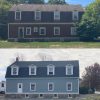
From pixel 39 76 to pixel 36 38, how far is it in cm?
3216

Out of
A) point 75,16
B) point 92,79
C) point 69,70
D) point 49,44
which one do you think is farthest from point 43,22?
point 92,79

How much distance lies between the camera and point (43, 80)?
60500mm

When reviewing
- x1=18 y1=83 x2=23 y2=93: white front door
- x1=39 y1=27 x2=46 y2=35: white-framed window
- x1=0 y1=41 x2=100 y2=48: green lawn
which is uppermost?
x1=39 y1=27 x2=46 y2=35: white-framed window

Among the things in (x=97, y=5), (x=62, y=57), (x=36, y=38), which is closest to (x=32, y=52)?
(x=62, y=57)

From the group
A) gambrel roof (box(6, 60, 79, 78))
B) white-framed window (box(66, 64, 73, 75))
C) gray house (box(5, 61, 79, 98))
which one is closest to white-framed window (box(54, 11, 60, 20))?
gambrel roof (box(6, 60, 79, 78))

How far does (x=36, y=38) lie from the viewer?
92.6m

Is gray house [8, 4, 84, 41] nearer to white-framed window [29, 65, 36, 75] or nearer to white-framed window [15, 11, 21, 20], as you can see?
white-framed window [15, 11, 21, 20]

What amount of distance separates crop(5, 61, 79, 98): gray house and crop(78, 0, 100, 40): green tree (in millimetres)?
28901

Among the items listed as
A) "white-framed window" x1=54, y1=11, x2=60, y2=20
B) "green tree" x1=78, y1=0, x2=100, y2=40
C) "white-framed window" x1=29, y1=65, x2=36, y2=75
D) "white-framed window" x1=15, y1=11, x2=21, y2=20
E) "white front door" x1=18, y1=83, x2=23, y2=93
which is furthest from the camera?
"white-framed window" x1=54, y1=11, x2=60, y2=20

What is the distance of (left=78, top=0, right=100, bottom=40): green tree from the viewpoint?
9000 cm

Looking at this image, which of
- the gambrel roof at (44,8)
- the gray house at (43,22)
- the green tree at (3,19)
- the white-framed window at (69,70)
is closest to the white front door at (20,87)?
the white-framed window at (69,70)

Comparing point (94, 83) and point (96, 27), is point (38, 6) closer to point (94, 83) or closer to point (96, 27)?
point (96, 27)

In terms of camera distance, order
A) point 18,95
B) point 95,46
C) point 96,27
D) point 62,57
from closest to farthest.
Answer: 1. point 18,95
2. point 62,57
3. point 95,46
4. point 96,27

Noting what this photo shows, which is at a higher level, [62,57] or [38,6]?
[38,6]
